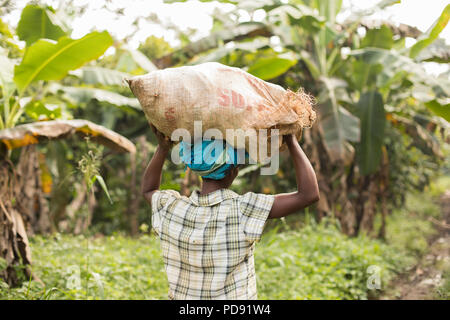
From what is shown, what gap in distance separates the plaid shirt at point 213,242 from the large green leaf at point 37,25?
9.72 ft

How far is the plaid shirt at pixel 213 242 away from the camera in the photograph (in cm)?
172

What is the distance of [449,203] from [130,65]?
28.7 feet

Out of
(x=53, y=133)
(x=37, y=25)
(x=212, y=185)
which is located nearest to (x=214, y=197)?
(x=212, y=185)

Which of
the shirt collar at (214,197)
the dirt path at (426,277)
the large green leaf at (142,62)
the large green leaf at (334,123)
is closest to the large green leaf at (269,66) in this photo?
the large green leaf at (334,123)

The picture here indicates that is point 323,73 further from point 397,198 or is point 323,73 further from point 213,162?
point 213,162

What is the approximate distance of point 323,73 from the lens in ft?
19.9

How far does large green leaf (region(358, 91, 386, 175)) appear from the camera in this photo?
219 inches

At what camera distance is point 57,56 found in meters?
3.63

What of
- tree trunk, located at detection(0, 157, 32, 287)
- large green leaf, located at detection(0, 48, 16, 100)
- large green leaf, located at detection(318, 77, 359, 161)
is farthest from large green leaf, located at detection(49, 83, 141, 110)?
large green leaf, located at detection(318, 77, 359, 161)

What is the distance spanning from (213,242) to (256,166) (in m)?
2.82

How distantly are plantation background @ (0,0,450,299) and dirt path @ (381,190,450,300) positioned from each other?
0.02 metres

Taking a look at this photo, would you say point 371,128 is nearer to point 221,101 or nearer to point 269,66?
point 269,66

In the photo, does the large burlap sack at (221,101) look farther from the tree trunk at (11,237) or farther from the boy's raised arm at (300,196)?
the tree trunk at (11,237)

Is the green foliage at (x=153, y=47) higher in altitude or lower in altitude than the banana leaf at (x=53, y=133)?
higher
